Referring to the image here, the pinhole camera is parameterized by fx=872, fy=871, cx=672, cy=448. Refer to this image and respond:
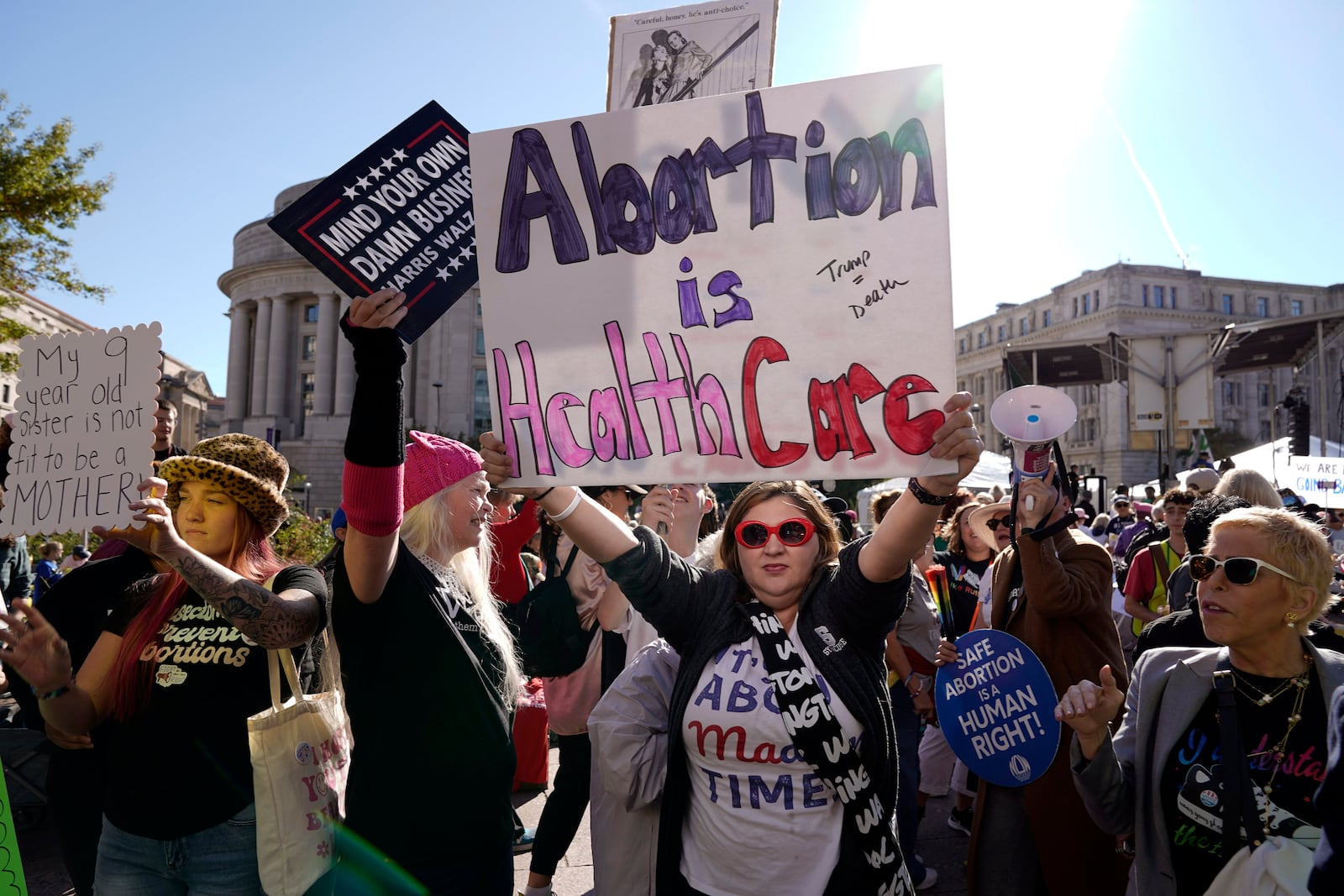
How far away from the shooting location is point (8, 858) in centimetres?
215

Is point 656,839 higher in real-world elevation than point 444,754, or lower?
lower

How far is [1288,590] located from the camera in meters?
2.36

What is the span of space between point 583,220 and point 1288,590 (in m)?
2.16

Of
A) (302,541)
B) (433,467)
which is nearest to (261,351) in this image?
(302,541)

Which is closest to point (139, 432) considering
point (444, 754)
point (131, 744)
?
point (131, 744)

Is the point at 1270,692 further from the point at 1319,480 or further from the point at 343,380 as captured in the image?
the point at 343,380

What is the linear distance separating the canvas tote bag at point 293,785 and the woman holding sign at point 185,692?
101mm

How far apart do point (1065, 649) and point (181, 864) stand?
3.00 m

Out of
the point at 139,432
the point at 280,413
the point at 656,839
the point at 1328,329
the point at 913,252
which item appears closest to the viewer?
the point at 913,252

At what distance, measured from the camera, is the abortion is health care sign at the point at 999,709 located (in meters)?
2.97

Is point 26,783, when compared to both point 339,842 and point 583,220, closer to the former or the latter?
point 339,842

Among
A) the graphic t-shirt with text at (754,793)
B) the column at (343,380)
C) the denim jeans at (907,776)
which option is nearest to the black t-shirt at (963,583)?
the denim jeans at (907,776)

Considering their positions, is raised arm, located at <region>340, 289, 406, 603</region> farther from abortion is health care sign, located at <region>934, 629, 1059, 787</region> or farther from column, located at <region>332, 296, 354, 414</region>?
column, located at <region>332, 296, 354, 414</region>

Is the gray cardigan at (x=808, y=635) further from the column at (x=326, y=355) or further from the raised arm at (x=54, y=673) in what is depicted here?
the column at (x=326, y=355)
